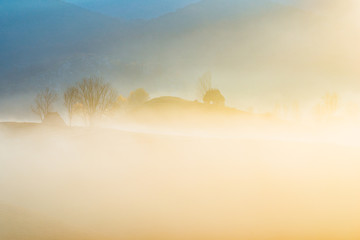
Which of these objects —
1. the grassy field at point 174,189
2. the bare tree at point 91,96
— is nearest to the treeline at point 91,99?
the bare tree at point 91,96

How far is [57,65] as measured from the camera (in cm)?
14538

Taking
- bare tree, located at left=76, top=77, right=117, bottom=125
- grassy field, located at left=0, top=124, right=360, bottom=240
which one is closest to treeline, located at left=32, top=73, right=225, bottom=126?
bare tree, located at left=76, top=77, right=117, bottom=125

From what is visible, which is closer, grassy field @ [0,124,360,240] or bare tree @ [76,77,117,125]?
grassy field @ [0,124,360,240]

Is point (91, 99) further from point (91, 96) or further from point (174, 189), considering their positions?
point (174, 189)

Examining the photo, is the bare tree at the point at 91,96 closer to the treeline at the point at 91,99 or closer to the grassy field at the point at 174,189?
the treeline at the point at 91,99

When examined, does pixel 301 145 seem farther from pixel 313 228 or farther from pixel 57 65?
pixel 57 65

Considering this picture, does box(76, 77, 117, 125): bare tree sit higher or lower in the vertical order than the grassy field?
higher

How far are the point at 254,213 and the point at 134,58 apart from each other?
522 ft

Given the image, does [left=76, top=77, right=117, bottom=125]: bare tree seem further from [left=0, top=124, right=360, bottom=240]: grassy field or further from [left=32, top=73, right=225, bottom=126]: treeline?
[left=0, top=124, right=360, bottom=240]: grassy field

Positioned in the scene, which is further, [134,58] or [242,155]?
[134,58]

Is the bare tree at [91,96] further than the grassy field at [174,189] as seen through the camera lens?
Yes

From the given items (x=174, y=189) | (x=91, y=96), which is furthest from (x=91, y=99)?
(x=174, y=189)

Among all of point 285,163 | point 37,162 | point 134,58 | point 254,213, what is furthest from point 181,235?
point 134,58

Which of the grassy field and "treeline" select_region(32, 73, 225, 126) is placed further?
"treeline" select_region(32, 73, 225, 126)
